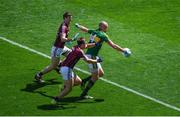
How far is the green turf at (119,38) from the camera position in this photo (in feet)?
72.4

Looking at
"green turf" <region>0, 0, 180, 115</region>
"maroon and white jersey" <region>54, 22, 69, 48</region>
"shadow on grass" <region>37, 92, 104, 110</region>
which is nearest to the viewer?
"shadow on grass" <region>37, 92, 104, 110</region>

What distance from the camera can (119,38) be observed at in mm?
27312

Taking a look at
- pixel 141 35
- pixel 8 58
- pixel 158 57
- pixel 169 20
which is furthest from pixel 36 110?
pixel 169 20

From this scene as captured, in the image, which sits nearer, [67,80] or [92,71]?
[67,80]

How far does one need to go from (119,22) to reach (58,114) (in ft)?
32.7

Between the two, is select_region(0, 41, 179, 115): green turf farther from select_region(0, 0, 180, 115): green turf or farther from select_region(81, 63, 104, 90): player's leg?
select_region(81, 63, 104, 90): player's leg

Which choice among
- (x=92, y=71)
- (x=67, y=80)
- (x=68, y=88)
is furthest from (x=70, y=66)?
(x=92, y=71)

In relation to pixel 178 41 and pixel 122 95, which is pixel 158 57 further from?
pixel 122 95

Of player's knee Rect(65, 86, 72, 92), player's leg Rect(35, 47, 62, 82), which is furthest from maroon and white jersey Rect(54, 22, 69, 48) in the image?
player's knee Rect(65, 86, 72, 92)

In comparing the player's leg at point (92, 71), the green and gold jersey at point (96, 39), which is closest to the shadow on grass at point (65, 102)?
the player's leg at point (92, 71)

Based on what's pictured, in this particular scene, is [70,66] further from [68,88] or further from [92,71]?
[92,71]

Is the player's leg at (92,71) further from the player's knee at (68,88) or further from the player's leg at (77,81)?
the player's knee at (68,88)

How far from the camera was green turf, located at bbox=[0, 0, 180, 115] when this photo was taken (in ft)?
72.4

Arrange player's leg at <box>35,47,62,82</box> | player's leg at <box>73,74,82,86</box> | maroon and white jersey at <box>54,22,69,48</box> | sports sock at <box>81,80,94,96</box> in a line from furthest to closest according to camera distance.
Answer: player's leg at <box>35,47,62,82</box> → maroon and white jersey at <box>54,22,69,48</box> → sports sock at <box>81,80,94,96</box> → player's leg at <box>73,74,82,86</box>
